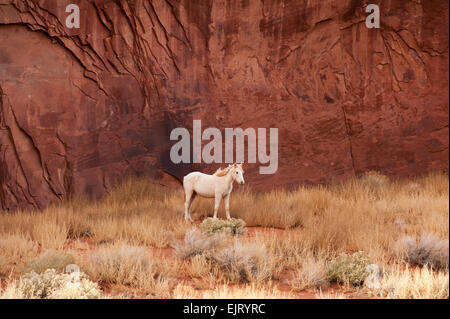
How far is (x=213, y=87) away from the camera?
1238cm

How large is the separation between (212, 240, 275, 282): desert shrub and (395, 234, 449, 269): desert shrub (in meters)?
1.84

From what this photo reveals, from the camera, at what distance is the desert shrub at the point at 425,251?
6473 mm

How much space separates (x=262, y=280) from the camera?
602cm

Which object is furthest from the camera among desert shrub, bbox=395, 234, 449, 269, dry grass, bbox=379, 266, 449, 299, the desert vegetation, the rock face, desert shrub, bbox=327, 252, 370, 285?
the rock face

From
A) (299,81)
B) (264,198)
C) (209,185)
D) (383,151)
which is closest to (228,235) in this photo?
(209,185)

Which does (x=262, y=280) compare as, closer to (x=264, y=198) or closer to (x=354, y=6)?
(x=264, y=198)

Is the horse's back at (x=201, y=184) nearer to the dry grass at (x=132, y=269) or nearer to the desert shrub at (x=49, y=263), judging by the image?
the dry grass at (x=132, y=269)

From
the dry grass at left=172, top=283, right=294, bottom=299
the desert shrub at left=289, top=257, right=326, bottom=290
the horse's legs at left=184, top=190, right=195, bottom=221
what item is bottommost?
the dry grass at left=172, top=283, right=294, bottom=299

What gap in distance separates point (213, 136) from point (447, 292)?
24.7ft

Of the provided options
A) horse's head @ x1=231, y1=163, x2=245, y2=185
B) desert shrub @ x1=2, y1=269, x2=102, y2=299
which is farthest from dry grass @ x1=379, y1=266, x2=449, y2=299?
horse's head @ x1=231, y1=163, x2=245, y2=185

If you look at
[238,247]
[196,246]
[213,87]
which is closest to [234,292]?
[238,247]

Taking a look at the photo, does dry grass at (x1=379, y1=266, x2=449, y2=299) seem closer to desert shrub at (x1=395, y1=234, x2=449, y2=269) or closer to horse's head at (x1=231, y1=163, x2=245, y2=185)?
desert shrub at (x1=395, y1=234, x2=449, y2=269)

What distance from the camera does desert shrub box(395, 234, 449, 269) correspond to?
647 cm

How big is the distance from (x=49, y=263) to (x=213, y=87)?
7.10 metres
